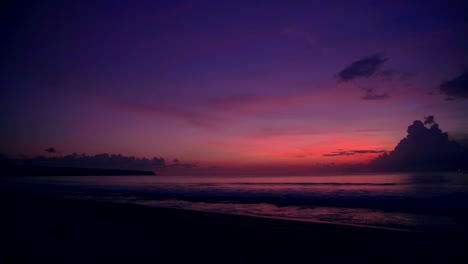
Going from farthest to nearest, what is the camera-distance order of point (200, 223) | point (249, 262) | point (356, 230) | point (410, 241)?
point (200, 223)
point (356, 230)
point (410, 241)
point (249, 262)

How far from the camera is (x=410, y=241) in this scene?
32.7 feet

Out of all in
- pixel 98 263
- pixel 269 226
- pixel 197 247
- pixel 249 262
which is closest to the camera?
pixel 98 263

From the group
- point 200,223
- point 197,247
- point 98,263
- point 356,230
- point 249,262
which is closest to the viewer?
point 98,263

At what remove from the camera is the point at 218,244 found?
9109 millimetres

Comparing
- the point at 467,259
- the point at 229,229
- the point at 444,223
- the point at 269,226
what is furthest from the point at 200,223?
the point at 444,223

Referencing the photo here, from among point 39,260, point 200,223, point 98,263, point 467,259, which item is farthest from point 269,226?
point 39,260

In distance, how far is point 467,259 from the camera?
784 centimetres

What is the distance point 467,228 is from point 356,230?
191 inches

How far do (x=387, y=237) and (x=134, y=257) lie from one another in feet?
27.3

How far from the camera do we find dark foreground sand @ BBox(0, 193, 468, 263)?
7.46 metres

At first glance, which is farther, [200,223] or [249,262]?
[200,223]

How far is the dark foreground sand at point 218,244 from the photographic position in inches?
294

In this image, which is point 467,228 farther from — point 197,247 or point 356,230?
point 197,247

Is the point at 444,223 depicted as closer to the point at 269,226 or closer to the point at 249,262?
the point at 269,226
